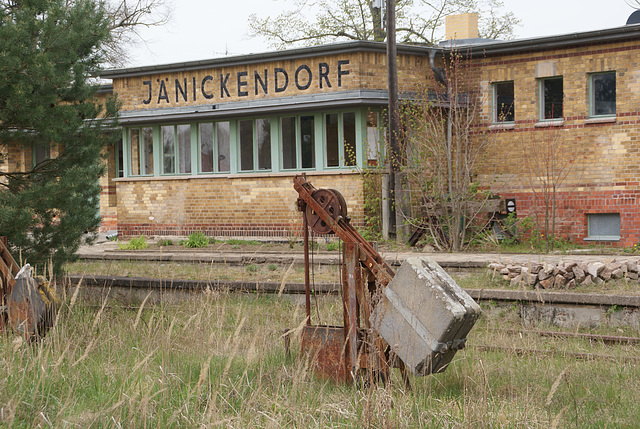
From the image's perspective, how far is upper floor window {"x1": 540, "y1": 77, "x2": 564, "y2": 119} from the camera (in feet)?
58.2

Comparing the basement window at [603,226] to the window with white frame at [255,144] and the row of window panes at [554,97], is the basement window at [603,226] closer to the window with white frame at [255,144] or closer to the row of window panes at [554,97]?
the row of window panes at [554,97]

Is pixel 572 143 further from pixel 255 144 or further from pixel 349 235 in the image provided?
pixel 349 235

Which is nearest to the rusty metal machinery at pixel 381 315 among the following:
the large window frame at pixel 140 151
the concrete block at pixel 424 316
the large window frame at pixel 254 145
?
the concrete block at pixel 424 316

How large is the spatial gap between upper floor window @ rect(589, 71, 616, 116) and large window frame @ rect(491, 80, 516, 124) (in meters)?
1.95

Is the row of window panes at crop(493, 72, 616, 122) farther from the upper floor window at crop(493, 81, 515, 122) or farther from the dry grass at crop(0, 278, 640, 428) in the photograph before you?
the dry grass at crop(0, 278, 640, 428)

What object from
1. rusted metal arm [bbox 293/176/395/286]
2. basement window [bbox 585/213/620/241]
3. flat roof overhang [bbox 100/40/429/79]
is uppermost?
flat roof overhang [bbox 100/40/429/79]

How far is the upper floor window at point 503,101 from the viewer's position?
60.5 ft

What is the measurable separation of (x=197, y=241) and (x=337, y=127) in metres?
4.70

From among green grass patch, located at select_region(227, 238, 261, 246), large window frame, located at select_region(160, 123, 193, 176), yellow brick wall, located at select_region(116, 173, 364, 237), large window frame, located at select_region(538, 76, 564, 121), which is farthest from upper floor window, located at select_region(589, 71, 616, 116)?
large window frame, located at select_region(160, 123, 193, 176)

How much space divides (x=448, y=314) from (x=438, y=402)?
2.08 ft

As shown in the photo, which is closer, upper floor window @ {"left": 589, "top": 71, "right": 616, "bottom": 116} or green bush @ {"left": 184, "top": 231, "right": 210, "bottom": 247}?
upper floor window @ {"left": 589, "top": 71, "right": 616, "bottom": 116}

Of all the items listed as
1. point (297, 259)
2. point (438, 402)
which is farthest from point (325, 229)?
point (297, 259)

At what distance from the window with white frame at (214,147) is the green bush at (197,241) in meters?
2.29

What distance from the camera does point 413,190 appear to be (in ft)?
53.2
